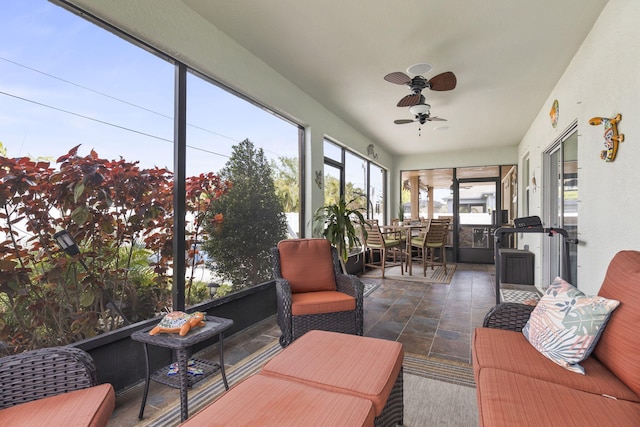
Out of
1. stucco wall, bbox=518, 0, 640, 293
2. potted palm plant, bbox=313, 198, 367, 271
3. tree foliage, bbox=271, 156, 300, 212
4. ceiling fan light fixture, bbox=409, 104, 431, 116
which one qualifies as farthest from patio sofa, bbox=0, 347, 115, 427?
ceiling fan light fixture, bbox=409, 104, 431, 116

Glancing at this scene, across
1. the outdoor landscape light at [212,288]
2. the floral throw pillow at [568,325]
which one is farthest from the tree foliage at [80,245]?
the floral throw pillow at [568,325]

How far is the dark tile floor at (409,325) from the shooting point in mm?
1971

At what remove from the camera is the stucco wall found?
1.92 m

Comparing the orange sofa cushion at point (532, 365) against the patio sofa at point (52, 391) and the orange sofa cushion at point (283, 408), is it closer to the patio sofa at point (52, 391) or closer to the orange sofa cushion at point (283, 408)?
the orange sofa cushion at point (283, 408)

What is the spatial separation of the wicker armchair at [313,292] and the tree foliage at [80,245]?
0.91 metres

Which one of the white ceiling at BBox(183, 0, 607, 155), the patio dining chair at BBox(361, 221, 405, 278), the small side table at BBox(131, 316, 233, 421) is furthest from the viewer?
the patio dining chair at BBox(361, 221, 405, 278)

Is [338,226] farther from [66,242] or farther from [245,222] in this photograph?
[66,242]

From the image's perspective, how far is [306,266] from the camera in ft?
9.48

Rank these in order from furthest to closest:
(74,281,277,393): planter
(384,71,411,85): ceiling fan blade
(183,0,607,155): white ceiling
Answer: (384,71,411,85): ceiling fan blade → (183,0,607,155): white ceiling → (74,281,277,393): planter

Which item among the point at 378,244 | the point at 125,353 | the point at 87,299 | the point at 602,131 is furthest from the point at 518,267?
the point at 87,299

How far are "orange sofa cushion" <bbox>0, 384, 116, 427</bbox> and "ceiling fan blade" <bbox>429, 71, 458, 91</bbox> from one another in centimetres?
320

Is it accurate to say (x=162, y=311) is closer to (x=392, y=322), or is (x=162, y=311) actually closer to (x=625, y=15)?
(x=392, y=322)

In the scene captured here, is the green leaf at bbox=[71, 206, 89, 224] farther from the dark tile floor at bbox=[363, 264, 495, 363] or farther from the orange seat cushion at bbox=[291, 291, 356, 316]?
the dark tile floor at bbox=[363, 264, 495, 363]

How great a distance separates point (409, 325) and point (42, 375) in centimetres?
282
